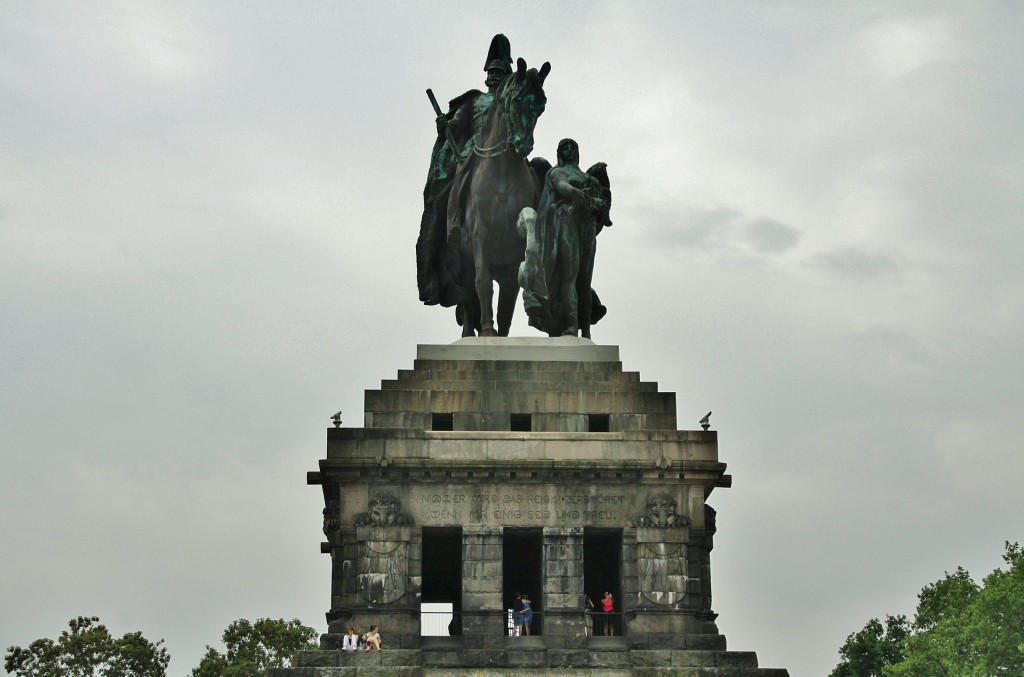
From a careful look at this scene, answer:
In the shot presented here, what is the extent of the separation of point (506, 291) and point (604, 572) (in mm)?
8719

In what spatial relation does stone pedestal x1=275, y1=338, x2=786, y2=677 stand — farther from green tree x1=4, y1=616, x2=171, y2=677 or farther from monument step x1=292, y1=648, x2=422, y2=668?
green tree x1=4, y1=616, x2=171, y2=677

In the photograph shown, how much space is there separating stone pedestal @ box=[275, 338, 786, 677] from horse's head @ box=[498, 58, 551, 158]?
23.0ft

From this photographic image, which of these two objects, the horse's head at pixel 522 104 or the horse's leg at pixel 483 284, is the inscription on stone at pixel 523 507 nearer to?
the horse's leg at pixel 483 284

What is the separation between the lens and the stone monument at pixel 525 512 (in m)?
45.1

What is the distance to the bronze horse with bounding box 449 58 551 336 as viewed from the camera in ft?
168

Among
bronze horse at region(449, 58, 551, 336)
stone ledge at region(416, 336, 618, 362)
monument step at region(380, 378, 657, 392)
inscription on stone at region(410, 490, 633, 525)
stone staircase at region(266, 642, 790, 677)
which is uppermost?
bronze horse at region(449, 58, 551, 336)

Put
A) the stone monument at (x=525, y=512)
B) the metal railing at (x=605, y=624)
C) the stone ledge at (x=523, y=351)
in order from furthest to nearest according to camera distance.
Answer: the stone ledge at (x=523, y=351) < the metal railing at (x=605, y=624) < the stone monument at (x=525, y=512)

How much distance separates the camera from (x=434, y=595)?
57.4m

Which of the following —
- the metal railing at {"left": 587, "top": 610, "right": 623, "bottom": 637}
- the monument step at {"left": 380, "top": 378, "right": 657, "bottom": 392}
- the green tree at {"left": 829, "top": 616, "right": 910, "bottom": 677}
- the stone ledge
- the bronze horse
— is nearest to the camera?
the metal railing at {"left": 587, "top": 610, "right": 623, "bottom": 637}

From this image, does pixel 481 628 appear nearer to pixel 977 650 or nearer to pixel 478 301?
pixel 478 301

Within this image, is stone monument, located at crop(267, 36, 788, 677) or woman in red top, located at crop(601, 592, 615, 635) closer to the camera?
stone monument, located at crop(267, 36, 788, 677)

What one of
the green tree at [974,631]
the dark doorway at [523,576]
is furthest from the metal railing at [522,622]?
the green tree at [974,631]

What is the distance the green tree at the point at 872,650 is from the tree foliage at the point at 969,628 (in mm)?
5027

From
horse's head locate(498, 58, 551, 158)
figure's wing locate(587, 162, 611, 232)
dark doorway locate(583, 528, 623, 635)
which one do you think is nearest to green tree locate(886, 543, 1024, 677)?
dark doorway locate(583, 528, 623, 635)
